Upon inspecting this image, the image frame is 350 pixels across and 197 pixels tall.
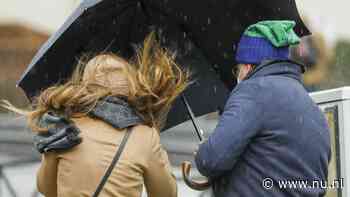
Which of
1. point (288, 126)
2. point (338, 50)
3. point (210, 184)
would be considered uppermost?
point (288, 126)

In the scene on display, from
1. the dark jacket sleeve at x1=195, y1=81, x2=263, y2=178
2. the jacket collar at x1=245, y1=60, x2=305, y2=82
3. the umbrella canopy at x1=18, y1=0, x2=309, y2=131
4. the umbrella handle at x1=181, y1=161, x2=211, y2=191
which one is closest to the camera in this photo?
the dark jacket sleeve at x1=195, y1=81, x2=263, y2=178

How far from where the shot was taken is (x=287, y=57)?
369cm

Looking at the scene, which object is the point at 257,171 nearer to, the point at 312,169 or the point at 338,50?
the point at 312,169

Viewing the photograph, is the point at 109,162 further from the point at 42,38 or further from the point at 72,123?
the point at 42,38

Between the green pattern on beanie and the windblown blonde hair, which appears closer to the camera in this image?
the windblown blonde hair

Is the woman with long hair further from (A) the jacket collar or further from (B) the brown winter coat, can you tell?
(A) the jacket collar

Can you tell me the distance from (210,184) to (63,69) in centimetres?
100

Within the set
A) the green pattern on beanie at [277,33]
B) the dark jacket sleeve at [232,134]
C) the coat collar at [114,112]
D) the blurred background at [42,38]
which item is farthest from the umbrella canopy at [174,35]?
the blurred background at [42,38]

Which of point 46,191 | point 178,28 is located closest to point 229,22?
point 178,28

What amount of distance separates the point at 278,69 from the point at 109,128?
78 cm

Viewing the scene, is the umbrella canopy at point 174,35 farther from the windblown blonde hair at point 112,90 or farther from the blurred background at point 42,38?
the blurred background at point 42,38

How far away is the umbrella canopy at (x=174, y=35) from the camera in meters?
4.00

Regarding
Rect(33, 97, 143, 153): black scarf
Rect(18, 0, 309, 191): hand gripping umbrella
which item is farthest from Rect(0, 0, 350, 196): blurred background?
Rect(33, 97, 143, 153): black scarf

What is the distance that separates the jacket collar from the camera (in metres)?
3.61
